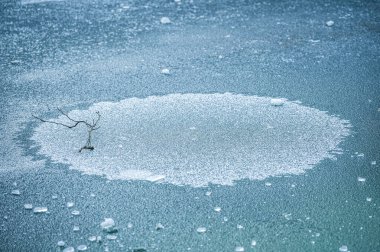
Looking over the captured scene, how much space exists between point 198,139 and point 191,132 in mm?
147

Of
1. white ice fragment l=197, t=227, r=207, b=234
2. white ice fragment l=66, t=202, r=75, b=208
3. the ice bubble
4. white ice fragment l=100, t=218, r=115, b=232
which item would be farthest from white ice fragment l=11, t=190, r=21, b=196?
the ice bubble

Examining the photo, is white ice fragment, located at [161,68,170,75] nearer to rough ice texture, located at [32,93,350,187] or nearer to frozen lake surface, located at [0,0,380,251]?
frozen lake surface, located at [0,0,380,251]

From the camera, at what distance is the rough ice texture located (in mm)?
3297

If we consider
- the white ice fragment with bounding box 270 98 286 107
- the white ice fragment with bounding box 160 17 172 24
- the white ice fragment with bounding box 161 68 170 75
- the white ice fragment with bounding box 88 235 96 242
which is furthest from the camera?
the white ice fragment with bounding box 160 17 172 24

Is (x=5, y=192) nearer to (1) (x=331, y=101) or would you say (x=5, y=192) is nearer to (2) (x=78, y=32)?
(1) (x=331, y=101)

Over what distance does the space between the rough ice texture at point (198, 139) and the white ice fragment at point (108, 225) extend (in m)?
0.52

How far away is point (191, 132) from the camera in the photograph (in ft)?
12.7

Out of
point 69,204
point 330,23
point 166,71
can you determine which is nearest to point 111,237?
point 69,204

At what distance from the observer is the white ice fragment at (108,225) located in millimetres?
2672

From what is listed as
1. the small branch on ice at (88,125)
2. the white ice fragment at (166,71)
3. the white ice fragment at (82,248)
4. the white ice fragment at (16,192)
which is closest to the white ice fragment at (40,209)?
the white ice fragment at (16,192)

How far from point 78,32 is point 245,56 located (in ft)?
8.20

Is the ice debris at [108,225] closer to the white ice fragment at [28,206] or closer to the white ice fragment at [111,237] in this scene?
the white ice fragment at [111,237]

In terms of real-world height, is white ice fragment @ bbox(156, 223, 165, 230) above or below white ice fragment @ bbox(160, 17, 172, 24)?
below

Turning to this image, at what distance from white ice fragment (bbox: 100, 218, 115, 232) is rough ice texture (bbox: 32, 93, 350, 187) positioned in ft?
1.71
